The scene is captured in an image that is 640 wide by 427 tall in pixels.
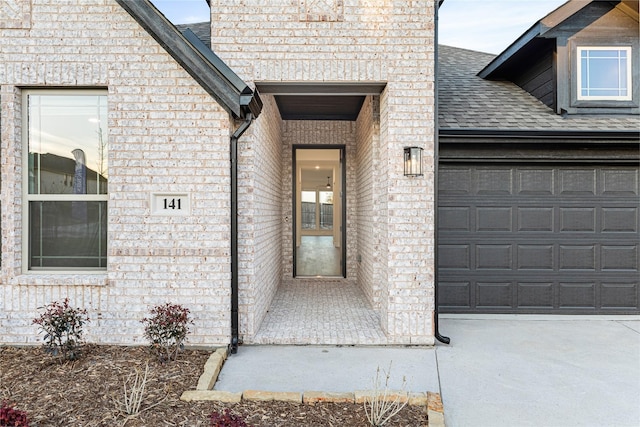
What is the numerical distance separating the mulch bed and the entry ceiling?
10.4ft

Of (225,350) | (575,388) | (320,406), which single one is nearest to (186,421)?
(320,406)

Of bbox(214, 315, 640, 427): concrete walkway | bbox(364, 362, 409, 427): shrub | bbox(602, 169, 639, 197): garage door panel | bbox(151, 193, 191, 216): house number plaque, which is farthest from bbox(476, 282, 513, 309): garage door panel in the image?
bbox(151, 193, 191, 216): house number plaque

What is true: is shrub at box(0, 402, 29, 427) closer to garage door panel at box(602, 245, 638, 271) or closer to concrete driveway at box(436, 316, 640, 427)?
concrete driveway at box(436, 316, 640, 427)

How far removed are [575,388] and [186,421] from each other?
3319 mm

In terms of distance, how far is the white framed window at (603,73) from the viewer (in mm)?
5660

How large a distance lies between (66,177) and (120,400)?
2589mm

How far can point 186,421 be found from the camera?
102 inches

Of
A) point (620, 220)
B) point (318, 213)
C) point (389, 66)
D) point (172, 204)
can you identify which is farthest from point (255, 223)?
point (318, 213)

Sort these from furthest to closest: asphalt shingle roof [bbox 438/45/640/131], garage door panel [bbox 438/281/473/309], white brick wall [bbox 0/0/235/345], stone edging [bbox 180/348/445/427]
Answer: garage door panel [bbox 438/281/473/309], asphalt shingle roof [bbox 438/45/640/131], white brick wall [bbox 0/0/235/345], stone edging [bbox 180/348/445/427]

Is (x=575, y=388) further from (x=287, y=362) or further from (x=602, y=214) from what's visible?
(x=602, y=214)

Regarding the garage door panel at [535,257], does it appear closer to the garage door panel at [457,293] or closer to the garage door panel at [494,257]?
the garage door panel at [494,257]

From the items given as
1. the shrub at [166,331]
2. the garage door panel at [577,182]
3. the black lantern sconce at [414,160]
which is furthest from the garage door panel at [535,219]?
the shrub at [166,331]

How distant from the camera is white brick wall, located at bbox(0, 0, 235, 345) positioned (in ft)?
12.8

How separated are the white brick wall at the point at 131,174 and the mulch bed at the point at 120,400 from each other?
23.1 inches
